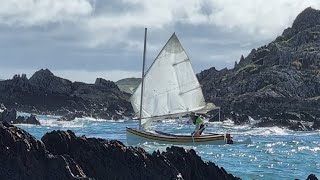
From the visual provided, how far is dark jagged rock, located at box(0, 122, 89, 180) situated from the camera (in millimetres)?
20891

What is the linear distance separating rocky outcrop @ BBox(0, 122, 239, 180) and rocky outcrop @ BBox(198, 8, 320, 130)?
7196 cm

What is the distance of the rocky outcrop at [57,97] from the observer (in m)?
162

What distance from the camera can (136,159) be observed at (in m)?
23.3

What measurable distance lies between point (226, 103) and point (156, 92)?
265 feet

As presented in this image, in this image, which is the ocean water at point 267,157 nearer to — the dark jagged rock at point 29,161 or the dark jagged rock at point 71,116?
the dark jagged rock at point 29,161

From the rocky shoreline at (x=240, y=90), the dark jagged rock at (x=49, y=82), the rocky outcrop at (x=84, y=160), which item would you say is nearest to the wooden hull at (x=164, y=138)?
→ the rocky outcrop at (x=84, y=160)

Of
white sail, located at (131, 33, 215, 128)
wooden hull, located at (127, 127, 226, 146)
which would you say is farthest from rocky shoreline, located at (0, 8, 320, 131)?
wooden hull, located at (127, 127, 226, 146)

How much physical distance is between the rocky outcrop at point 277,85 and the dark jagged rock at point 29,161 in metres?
76.5

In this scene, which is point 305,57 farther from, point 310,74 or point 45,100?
point 45,100

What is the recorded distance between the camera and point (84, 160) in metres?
22.9

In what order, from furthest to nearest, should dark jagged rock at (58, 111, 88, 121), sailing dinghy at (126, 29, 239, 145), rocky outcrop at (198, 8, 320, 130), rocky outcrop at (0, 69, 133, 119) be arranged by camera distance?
rocky outcrop at (0, 69, 133, 119), dark jagged rock at (58, 111, 88, 121), rocky outcrop at (198, 8, 320, 130), sailing dinghy at (126, 29, 239, 145)

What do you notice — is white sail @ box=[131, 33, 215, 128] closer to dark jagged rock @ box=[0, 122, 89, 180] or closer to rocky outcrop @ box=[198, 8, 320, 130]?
Result: rocky outcrop @ box=[198, 8, 320, 130]

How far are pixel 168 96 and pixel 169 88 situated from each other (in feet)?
2.71

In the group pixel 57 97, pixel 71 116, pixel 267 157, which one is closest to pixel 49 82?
pixel 57 97
